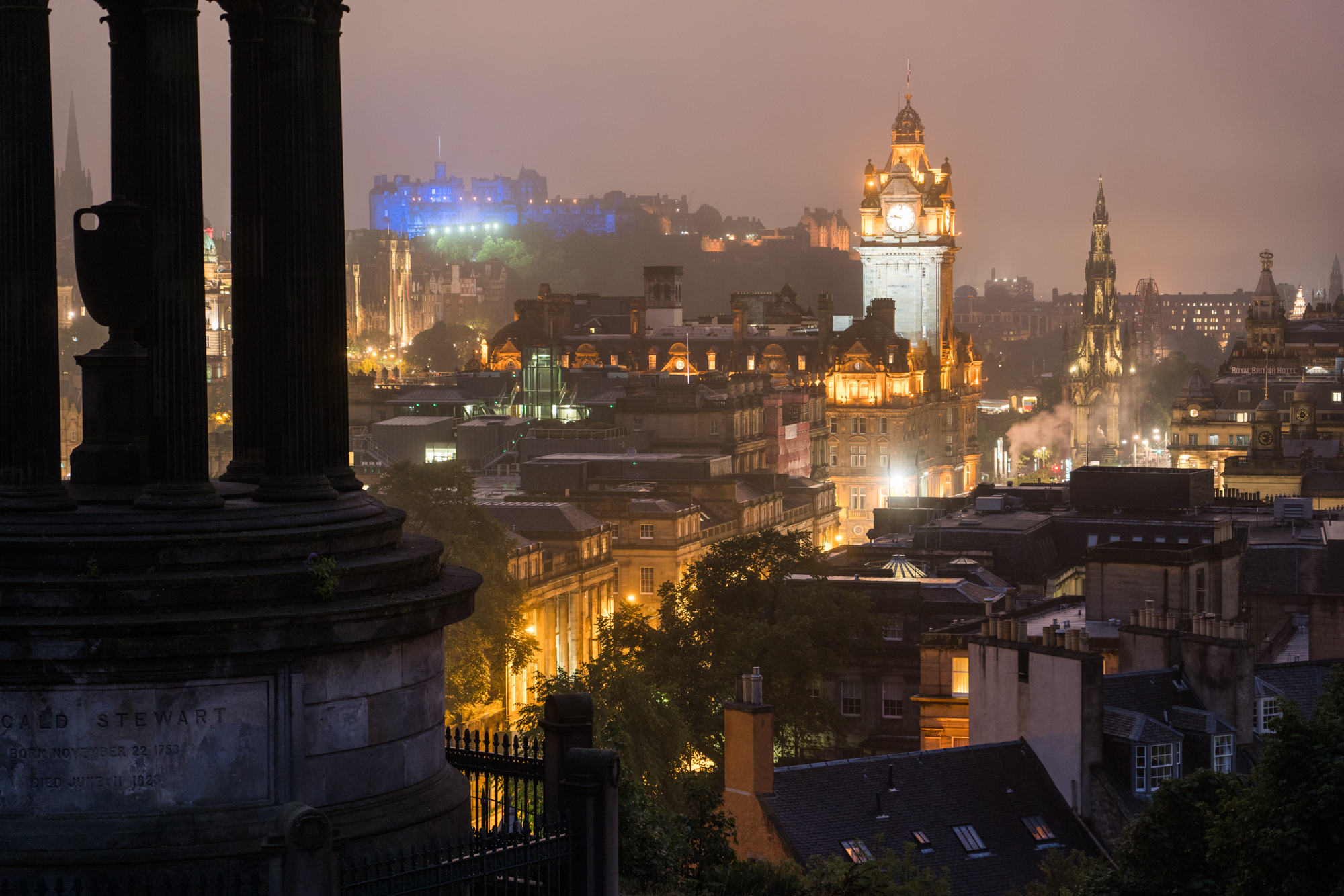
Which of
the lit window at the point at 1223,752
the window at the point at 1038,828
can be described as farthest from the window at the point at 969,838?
the lit window at the point at 1223,752

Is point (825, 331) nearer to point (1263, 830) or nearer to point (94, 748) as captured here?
point (1263, 830)

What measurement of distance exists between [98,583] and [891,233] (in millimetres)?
184512

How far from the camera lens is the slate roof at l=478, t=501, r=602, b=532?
296 ft

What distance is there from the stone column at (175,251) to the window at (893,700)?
45.0m

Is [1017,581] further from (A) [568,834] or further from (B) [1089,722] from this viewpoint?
(A) [568,834]

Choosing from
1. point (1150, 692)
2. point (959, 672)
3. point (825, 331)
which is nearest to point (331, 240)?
point (1150, 692)

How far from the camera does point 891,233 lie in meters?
198

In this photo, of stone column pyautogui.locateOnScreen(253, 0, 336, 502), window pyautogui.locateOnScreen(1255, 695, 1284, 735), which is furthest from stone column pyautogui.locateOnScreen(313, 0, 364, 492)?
window pyautogui.locateOnScreen(1255, 695, 1284, 735)

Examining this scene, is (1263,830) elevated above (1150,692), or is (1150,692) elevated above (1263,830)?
(1263,830)

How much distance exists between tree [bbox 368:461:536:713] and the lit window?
25745 millimetres

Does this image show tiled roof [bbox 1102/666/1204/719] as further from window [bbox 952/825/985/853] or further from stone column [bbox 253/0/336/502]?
stone column [bbox 253/0/336/502]

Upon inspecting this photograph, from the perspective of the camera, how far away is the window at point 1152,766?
4128 cm

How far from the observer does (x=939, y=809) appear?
39250mm

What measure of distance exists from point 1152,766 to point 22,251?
29770mm
